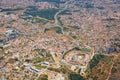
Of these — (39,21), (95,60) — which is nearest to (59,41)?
(95,60)

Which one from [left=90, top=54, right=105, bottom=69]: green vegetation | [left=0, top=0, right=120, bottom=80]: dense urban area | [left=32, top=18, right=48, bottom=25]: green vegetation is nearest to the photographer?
[left=0, top=0, right=120, bottom=80]: dense urban area

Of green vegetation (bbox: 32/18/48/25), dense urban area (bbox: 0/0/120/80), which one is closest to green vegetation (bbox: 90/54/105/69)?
dense urban area (bbox: 0/0/120/80)

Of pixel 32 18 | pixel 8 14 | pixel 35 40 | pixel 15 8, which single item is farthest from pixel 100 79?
pixel 15 8

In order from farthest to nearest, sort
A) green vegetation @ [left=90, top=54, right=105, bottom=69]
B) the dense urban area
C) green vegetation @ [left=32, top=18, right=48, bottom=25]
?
green vegetation @ [left=32, top=18, right=48, bottom=25]
green vegetation @ [left=90, top=54, right=105, bottom=69]
the dense urban area

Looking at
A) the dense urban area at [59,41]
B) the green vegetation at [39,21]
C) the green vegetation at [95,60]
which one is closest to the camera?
the dense urban area at [59,41]

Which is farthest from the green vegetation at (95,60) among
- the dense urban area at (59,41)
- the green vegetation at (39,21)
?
the green vegetation at (39,21)

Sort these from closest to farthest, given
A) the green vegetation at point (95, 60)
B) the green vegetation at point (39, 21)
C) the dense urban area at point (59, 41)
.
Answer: the dense urban area at point (59, 41) < the green vegetation at point (95, 60) < the green vegetation at point (39, 21)

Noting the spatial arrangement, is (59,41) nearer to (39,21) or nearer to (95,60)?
(95,60)

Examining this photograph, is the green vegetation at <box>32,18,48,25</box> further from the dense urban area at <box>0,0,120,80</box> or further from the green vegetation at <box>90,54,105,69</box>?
the green vegetation at <box>90,54,105,69</box>

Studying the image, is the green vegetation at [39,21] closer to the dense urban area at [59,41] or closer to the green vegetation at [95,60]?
the dense urban area at [59,41]
